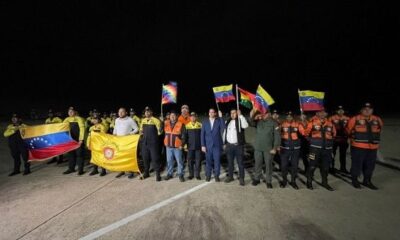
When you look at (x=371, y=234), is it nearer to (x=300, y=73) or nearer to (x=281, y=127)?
(x=281, y=127)

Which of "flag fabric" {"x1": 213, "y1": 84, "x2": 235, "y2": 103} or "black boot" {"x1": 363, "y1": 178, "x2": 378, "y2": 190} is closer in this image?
"black boot" {"x1": 363, "y1": 178, "x2": 378, "y2": 190}

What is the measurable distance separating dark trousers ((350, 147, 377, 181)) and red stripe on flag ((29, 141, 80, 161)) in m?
8.46

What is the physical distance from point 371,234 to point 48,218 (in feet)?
19.8

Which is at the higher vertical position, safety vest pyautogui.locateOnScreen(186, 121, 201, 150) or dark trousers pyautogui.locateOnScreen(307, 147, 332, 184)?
safety vest pyautogui.locateOnScreen(186, 121, 201, 150)

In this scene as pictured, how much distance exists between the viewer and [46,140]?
343 inches

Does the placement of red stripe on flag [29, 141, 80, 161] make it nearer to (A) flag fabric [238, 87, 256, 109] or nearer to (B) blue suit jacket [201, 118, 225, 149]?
(B) blue suit jacket [201, 118, 225, 149]

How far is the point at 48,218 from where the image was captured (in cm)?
500

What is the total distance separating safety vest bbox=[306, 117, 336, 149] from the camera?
21.8 feet

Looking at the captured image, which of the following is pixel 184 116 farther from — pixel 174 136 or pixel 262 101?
pixel 262 101

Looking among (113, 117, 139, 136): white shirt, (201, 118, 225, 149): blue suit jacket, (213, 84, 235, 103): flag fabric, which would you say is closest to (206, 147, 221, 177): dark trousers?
(201, 118, 225, 149): blue suit jacket

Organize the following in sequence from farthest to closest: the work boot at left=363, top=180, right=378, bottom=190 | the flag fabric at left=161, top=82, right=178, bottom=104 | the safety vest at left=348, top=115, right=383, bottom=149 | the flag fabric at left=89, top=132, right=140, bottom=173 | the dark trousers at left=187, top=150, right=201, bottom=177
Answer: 1. the flag fabric at left=161, top=82, right=178, bottom=104
2. the flag fabric at left=89, top=132, right=140, bottom=173
3. the dark trousers at left=187, top=150, right=201, bottom=177
4. the safety vest at left=348, top=115, right=383, bottom=149
5. the work boot at left=363, top=180, right=378, bottom=190

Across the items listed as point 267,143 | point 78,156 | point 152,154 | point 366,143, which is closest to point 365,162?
point 366,143

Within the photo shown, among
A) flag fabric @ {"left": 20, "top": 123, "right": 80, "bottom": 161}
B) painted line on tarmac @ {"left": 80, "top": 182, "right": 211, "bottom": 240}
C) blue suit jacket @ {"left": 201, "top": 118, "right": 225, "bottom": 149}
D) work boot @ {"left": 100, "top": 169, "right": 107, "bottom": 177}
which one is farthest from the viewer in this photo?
flag fabric @ {"left": 20, "top": 123, "right": 80, "bottom": 161}

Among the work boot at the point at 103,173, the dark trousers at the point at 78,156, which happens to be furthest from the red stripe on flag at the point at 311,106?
the dark trousers at the point at 78,156
